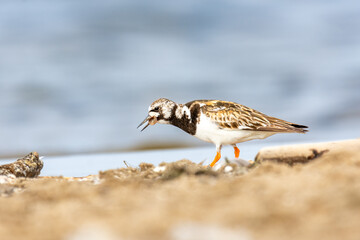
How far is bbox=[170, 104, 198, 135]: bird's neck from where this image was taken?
25.6ft

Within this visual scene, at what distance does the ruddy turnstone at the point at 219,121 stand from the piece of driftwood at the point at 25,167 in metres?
2.41

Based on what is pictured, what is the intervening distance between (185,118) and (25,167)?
3181 mm

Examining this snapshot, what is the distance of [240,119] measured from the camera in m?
7.79

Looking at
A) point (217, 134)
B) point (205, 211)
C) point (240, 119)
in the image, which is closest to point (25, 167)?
point (217, 134)

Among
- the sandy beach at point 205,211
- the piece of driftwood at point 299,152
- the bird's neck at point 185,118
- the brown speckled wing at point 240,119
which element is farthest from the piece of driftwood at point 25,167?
the piece of driftwood at point 299,152

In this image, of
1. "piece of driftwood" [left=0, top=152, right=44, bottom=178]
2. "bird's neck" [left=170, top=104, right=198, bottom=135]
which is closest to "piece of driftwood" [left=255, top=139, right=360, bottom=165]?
"bird's neck" [left=170, top=104, right=198, bottom=135]

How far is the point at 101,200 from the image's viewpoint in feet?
12.9

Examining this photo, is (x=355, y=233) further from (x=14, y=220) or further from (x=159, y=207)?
(x=14, y=220)

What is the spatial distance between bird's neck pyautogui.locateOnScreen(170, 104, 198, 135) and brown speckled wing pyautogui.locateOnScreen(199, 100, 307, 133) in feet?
0.65

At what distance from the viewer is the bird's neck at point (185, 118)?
780 centimetres

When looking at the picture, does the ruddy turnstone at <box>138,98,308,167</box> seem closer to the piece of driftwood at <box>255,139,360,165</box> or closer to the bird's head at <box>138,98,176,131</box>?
the bird's head at <box>138,98,176,131</box>

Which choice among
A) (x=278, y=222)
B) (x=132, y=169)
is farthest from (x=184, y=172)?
(x=278, y=222)

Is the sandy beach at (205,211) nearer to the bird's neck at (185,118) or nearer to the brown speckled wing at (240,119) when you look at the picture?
the brown speckled wing at (240,119)

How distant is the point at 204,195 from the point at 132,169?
3473mm
